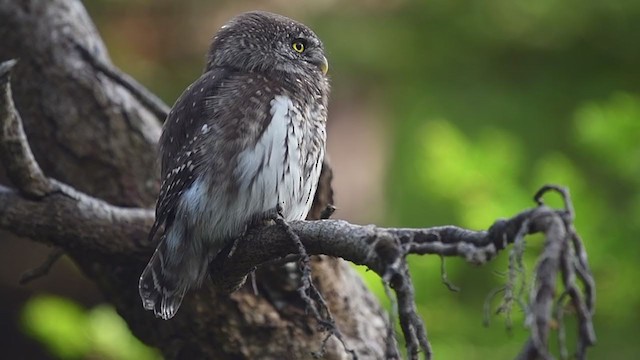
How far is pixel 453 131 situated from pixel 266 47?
3.71 feet

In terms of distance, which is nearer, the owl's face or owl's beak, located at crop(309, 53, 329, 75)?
the owl's face

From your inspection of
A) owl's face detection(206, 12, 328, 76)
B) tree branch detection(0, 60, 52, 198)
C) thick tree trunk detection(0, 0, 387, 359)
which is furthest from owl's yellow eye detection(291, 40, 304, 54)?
tree branch detection(0, 60, 52, 198)

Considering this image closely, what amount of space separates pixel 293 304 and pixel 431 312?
42.9 inches

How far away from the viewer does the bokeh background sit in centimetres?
457

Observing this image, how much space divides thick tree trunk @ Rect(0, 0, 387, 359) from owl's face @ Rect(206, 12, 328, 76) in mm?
414

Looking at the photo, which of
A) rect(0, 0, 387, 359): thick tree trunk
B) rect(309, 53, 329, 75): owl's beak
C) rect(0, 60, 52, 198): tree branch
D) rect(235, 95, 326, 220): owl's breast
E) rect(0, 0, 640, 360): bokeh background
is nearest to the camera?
rect(0, 60, 52, 198): tree branch

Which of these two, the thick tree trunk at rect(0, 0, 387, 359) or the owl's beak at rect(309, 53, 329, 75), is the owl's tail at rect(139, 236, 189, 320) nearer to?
the thick tree trunk at rect(0, 0, 387, 359)

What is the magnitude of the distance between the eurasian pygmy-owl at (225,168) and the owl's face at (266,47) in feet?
0.47

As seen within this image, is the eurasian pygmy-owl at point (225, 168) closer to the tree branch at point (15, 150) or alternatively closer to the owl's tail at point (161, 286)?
the owl's tail at point (161, 286)

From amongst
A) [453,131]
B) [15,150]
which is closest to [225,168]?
[15,150]

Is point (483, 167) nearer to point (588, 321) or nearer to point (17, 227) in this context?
point (17, 227)

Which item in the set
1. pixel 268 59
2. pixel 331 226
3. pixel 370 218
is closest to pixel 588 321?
pixel 331 226

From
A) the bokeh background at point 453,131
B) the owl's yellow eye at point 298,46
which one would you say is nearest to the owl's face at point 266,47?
the owl's yellow eye at point 298,46

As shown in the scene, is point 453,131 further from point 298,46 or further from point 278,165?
point 278,165
